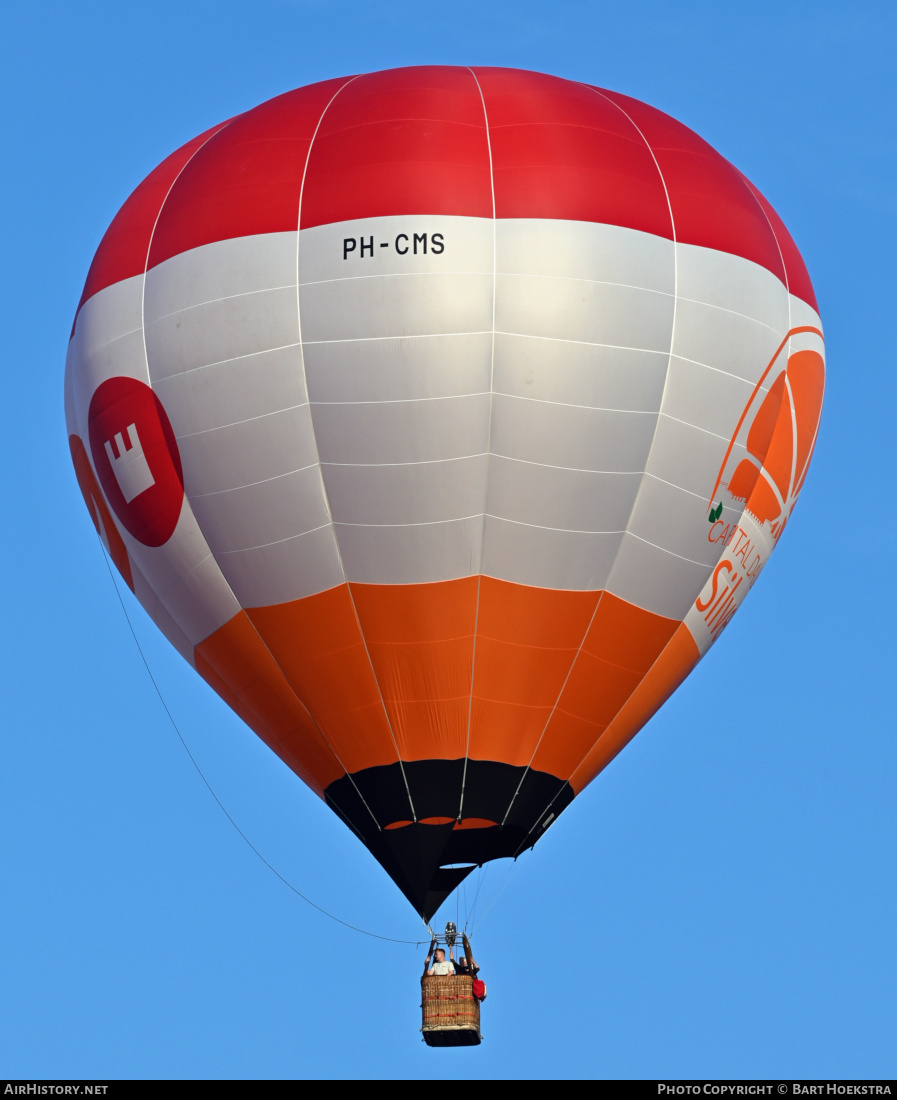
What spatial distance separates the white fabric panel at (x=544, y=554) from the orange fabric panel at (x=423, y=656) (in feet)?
1.03

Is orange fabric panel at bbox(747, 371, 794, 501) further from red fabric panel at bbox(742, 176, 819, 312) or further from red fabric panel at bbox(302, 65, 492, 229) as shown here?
red fabric panel at bbox(302, 65, 492, 229)

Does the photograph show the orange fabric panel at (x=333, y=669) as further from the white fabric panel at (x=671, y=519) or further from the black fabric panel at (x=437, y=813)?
the white fabric panel at (x=671, y=519)

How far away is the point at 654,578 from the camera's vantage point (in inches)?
758

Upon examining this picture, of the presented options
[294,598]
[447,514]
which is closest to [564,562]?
[447,514]

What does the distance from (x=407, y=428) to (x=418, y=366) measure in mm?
516

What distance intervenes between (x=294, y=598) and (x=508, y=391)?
2.54m

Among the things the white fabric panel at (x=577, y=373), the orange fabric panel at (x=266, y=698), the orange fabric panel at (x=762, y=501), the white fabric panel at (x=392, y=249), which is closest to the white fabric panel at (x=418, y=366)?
the white fabric panel at (x=577, y=373)

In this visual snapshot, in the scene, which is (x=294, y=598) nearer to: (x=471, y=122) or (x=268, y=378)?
(x=268, y=378)

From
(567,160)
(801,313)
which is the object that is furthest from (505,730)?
(567,160)

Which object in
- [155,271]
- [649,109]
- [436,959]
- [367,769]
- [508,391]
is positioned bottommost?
[436,959]

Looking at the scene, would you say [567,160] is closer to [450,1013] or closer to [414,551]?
[414,551]

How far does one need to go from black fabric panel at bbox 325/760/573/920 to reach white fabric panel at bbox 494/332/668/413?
3.18 metres

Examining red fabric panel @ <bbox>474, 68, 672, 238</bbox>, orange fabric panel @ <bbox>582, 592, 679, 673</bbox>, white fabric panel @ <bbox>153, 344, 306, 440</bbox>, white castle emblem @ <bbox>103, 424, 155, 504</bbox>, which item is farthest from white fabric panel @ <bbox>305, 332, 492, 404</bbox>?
orange fabric panel @ <bbox>582, 592, 679, 673</bbox>

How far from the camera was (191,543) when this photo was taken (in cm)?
1923
